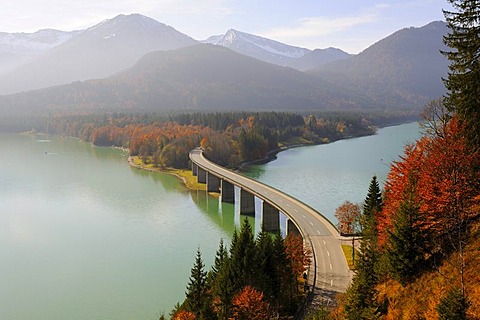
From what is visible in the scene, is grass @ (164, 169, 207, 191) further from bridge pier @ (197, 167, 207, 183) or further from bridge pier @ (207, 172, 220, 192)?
bridge pier @ (207, 172, 220, 192)

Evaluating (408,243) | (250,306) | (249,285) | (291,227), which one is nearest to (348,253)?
(291,227)

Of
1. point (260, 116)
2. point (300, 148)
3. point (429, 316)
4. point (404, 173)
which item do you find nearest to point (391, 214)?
point (404, 173)

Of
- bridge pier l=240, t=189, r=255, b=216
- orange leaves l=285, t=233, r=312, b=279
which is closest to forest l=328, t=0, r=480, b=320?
orange leaves l=285, t=233, r=312, b=279

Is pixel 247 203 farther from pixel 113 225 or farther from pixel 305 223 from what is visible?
pixel 305 223

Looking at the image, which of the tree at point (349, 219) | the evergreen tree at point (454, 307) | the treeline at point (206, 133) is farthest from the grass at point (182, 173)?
the evergreen tree at point (454, 307)

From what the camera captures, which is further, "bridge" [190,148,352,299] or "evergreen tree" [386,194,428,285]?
"bridge" [190,148,352,299]

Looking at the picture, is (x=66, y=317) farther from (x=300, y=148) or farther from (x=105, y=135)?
(x=105, y=135)
